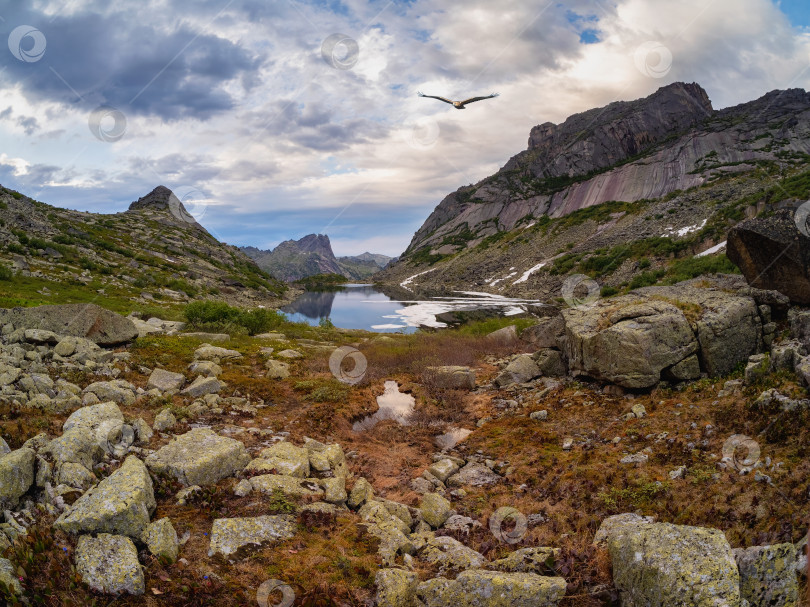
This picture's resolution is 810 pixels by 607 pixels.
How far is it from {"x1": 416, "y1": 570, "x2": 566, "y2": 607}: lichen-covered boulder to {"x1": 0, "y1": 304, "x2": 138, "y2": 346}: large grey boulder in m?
17.7

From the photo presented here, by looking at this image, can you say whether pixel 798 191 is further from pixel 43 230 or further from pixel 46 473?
pixel 43 230

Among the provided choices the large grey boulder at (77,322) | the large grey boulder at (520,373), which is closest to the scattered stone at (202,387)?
the large grey boulder at (77,322)

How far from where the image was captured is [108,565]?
16.6 feet

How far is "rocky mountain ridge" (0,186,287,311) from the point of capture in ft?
119

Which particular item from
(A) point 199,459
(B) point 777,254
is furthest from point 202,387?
(B) point 777,254

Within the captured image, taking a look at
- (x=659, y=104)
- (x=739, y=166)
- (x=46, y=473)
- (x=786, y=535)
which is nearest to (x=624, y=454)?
(x=786, y=535)

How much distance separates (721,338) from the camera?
13.5 m

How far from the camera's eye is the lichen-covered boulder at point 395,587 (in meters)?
5.65

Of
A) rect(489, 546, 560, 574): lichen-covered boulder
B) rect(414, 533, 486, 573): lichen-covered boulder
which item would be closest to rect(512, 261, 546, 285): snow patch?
rect(414, 533, 486, 573): lichen-covered boulder

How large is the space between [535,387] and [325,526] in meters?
13.7

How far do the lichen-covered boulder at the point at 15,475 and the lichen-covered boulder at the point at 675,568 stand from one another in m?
8.60

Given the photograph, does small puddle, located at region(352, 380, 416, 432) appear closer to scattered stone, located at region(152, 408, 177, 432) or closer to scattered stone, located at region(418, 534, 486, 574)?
scattered stone, located at region(152, 408, 177, 432)

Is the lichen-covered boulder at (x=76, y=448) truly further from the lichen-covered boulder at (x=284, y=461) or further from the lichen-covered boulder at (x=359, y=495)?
the lichen-covered boulder at (x=359, y=495)

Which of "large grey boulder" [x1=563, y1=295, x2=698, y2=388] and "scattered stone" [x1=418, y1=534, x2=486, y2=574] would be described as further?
"large grey boulder" [x1=563, y1=295, x2=698, y2=388]
